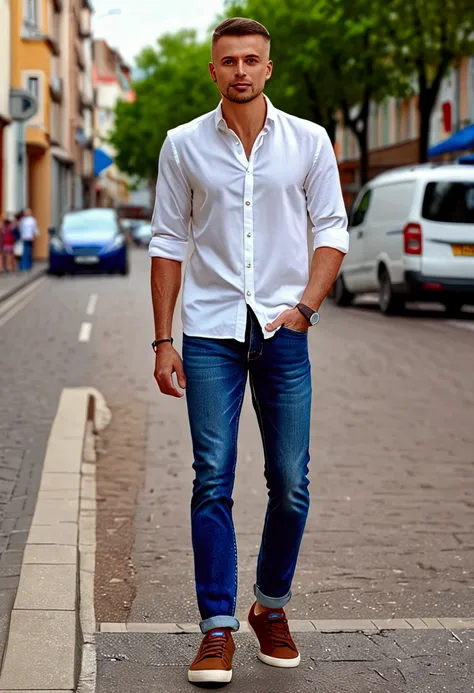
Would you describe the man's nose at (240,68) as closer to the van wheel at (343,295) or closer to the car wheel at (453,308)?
the car wheel at (453,308)

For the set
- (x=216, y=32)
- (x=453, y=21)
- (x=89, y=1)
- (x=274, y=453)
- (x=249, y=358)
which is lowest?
(x=274, y=453)

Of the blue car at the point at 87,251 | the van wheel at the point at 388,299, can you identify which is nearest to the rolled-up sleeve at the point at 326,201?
the van wheel at the point at 388,299

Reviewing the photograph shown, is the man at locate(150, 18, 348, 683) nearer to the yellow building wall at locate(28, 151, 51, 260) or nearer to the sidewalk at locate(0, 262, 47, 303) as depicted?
the sidewalk at locate(0, 262, 47, 303)

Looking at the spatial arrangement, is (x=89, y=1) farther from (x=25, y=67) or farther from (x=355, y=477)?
(x=355, y=477)

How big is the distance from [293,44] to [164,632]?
3882 cm

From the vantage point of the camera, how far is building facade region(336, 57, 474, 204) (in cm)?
4306

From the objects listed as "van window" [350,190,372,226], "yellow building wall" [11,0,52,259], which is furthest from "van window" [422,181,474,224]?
"yellow building wall" [11,0,52,259]

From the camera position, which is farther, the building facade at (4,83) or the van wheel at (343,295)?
the building facade at (4,83)

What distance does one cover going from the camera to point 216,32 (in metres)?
4.08

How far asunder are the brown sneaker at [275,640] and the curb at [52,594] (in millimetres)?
551

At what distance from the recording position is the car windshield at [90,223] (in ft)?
111

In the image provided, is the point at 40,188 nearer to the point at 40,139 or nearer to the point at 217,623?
the point at 40,139

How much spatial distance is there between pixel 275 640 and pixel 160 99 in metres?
76.4

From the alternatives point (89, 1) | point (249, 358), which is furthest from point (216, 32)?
point (89, 1)
